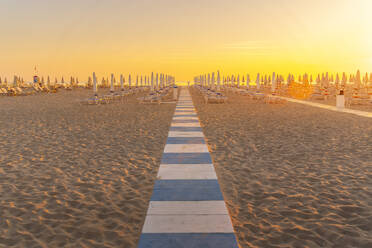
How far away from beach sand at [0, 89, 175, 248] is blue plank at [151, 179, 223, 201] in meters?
0.17

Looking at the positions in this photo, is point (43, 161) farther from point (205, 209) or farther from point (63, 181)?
point (205, 209)

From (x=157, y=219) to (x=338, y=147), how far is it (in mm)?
5070

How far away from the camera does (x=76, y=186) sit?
4.18 metres

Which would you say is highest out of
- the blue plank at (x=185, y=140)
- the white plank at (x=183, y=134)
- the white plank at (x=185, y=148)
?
the white plank at (x=183, y=134)

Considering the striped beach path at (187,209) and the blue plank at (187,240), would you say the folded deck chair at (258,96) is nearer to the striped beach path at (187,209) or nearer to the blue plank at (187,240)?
the striped beach path at (187,209)

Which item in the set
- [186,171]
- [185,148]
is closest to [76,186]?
[186,171]

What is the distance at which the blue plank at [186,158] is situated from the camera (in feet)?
17.5

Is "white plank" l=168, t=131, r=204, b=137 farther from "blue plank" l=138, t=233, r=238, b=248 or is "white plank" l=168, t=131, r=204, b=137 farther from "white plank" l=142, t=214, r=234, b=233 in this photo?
"blue plank" l=138, t=233, r=238, b=248

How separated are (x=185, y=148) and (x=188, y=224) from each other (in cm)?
340

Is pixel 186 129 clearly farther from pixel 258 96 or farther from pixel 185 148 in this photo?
pixel 258 96

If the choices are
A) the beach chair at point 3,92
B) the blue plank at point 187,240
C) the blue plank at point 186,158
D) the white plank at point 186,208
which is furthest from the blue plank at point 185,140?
the beach chair at point 3,92

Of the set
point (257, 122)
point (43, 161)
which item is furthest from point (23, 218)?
point (257, 122)

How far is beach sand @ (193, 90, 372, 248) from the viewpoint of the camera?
2.92 metres

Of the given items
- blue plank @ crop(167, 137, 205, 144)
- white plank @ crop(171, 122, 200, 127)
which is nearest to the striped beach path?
blue plank @ crop(167, 137, 205, 144)
